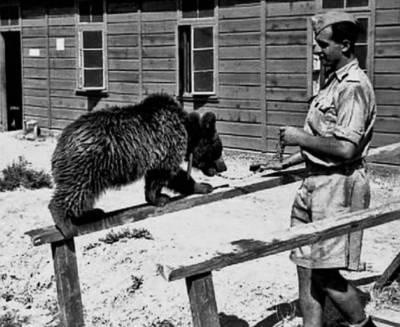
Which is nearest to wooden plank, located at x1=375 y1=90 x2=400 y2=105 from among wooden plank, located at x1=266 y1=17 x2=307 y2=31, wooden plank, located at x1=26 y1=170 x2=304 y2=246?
wooden plank, located at x1=266 y1=17 x2=307 y2=31

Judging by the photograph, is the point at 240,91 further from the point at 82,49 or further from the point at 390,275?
the point at 390,275

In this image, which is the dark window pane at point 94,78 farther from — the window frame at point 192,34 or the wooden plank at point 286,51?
the wooden plank at point 286,51

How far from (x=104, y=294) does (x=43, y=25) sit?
11.4 metres

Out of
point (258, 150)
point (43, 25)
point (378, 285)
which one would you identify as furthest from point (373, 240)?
point (43, 25)

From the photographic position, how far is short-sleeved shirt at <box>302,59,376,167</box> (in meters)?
3.85

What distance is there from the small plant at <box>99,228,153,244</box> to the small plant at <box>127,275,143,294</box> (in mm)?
1098

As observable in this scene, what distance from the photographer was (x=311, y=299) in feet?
14.4

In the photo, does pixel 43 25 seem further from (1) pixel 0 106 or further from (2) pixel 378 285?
(2) pixel 378 285

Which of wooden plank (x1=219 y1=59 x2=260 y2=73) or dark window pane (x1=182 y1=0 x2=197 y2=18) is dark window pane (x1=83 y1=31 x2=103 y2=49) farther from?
wooden plank (x1=219 y1=59 x2=260 y2=73)

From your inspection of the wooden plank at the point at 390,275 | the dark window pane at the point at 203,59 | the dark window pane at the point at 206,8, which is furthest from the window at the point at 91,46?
the wooden plank at the point at 390,275

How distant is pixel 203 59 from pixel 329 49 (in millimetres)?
9529

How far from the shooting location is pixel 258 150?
12.6 m

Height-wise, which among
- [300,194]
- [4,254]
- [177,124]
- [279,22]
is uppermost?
[279,22]

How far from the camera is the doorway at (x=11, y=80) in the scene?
714 inches
